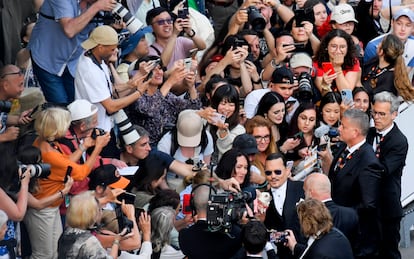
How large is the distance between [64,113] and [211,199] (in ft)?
5.14

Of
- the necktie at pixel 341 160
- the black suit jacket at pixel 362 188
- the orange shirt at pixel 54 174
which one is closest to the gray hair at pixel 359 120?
the black suit jacket at pixel 362 188

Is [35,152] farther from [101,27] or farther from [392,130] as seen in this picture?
[392,130]

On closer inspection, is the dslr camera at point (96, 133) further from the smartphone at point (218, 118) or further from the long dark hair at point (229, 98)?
the long dark hair at point (229, 98)

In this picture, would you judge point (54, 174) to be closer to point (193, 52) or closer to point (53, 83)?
point (53, 83)

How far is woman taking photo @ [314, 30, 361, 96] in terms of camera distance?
16.0 metres

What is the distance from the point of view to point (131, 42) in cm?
1478

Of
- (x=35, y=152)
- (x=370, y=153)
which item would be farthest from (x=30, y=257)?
(x=370, y=153)

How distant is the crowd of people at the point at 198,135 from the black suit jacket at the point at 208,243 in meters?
0.01

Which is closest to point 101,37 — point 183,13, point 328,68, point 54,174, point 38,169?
point 54,174

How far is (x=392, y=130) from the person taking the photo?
14508 mm

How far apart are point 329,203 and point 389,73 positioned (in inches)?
161

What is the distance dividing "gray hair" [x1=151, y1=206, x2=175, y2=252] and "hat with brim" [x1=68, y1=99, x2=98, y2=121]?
1117 mm

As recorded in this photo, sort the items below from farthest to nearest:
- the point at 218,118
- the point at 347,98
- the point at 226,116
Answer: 1. the point at 347,98
2. the point at 226,116
3. the point at 218,118

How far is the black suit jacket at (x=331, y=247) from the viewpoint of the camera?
38.8ft
